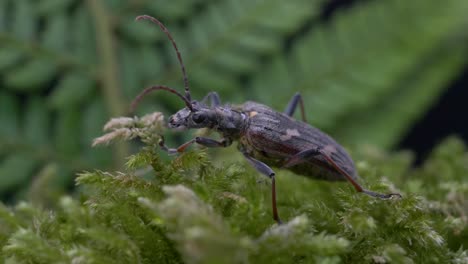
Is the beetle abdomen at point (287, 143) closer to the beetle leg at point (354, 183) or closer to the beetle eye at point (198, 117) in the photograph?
the beetle leg at point (354, 183)

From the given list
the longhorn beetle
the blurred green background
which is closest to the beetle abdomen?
the longhorn beetle

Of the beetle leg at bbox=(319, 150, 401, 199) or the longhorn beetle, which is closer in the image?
the beetle leg at bbox=(319, 150, 401, 199)

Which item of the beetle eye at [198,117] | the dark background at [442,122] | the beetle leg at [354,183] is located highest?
the beetle eye at [198,117]

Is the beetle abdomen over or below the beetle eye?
below

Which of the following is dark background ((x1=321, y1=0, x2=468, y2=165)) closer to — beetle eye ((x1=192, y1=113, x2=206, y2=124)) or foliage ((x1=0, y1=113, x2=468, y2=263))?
beetle eye ((x1=192, y1=113, x2=206, y2=124))

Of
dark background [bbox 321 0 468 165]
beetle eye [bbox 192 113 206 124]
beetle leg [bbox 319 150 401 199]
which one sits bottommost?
dark background [bbox 321 0 468 165]

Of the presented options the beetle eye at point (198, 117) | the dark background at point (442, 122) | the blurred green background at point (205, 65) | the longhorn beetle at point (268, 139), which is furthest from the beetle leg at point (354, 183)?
the dark background at point (442, 122)

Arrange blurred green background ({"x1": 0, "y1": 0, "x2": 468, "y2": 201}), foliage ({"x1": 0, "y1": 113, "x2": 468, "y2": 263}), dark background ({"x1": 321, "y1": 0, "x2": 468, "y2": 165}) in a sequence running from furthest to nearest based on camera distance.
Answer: dark background ({"x1": 321, "y1": 0, "x2": 468, "y2": 165}) < blurred green background ({"x1": 0, "y1": 0, "x2": 468, "y2": 201}) < foliage ({"x1": 0, "y1": 113, "x2": 468, "y2": 263})
